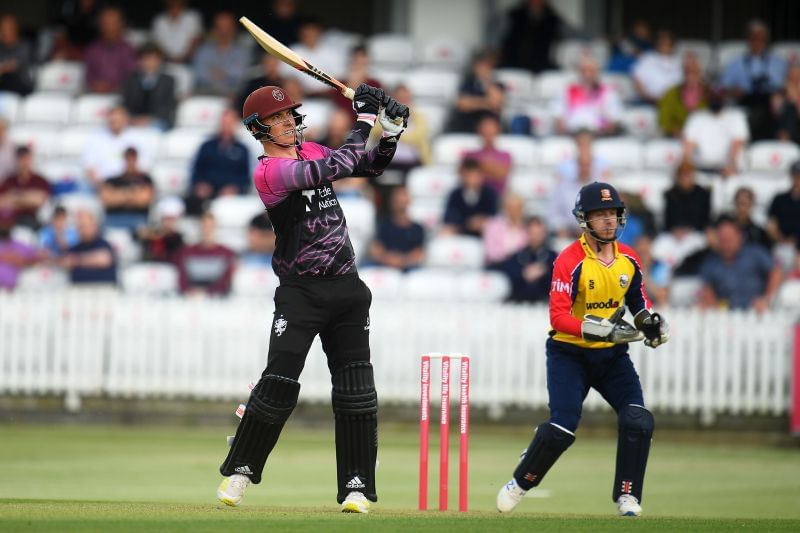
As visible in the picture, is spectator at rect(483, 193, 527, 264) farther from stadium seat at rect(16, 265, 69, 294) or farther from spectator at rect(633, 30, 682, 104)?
stadium seat at rect(16, 265, 69, 294)

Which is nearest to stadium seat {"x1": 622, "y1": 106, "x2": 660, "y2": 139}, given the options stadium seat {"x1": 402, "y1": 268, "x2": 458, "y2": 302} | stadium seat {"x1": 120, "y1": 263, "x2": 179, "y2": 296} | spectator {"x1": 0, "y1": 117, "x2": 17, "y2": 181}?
stadium seat {"x1": 402, "y1": 268, "x2": 458, "y2": 302}

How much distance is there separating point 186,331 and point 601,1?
8545 mm

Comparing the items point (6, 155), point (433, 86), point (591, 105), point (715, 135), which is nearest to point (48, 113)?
point (6, 155)

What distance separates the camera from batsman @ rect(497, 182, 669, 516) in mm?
9344

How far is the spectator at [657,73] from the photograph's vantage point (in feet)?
63.6

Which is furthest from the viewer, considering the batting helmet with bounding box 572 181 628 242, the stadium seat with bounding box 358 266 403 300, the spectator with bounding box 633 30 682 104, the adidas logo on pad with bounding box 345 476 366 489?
the spectator with bounding box 633 30 682 104

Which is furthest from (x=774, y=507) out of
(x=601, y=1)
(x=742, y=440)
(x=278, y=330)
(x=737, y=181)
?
(x=601, y=1)

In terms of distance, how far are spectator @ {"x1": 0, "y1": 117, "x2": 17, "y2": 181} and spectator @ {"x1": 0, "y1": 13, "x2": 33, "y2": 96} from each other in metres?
1.63

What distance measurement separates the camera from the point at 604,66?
20156 mm

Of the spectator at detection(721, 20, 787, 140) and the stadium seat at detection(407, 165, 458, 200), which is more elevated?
the spectator at detection(721, 20, 787, 140)

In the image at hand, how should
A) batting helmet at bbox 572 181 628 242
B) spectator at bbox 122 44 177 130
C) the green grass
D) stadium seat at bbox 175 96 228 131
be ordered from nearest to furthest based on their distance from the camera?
the green grass → batting helmet at bbox 572 181 628 242 → spectator at bbox 122 44 177 130 → stadium seat at bbox 175 96 228 131

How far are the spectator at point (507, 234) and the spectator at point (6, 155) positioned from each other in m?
6.40

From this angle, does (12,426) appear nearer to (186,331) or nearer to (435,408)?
(186,331)

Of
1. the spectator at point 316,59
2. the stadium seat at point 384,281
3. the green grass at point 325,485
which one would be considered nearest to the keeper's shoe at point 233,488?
the green grass at point 325,485
